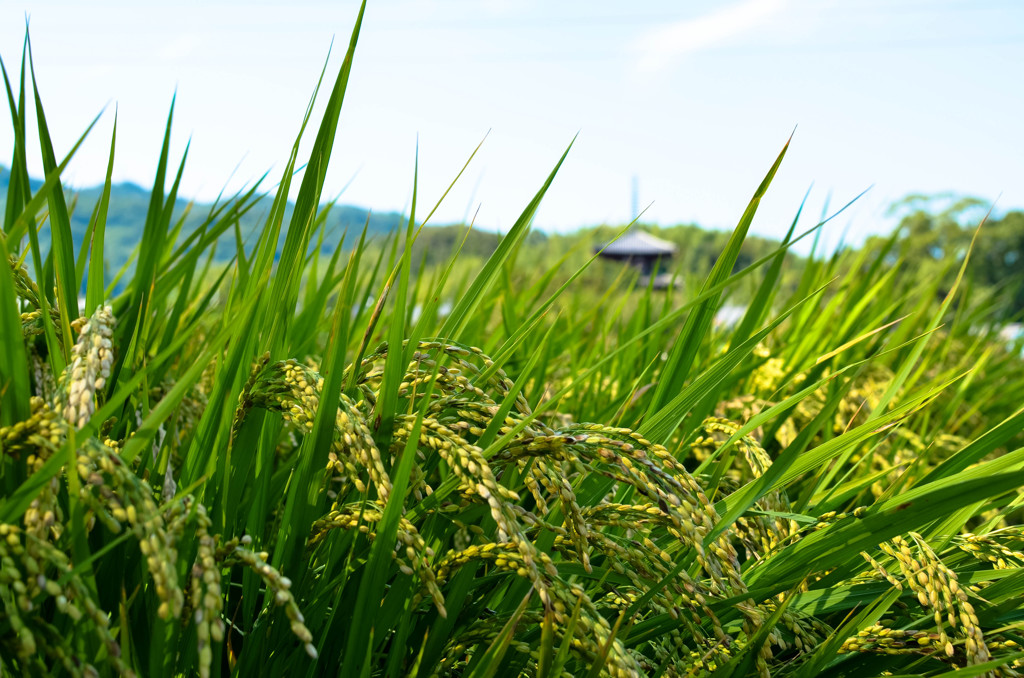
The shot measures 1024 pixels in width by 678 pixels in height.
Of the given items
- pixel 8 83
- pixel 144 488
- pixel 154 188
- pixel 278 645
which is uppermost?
pixel 8 83

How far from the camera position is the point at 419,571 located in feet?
2.74

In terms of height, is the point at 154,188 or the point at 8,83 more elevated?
the point at 8,83

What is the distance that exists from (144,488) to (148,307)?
2.11 feet

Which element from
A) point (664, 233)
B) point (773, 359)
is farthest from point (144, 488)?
point (664, 233)

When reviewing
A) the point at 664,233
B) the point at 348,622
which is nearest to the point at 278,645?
the point at 348,622

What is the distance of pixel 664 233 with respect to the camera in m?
40.7

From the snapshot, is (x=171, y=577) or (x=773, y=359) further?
(x=773, y=359)

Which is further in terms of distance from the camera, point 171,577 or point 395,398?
point 395,398

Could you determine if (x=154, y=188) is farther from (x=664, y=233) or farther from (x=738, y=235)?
(x=664, y=233)

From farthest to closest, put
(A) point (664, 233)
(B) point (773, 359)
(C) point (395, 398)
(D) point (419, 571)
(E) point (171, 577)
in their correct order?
(A) point (664, 233) → (B) point (773, 359) → (C) point (395, 398) → (D) point (419, 571) → (E) point (171, 577)

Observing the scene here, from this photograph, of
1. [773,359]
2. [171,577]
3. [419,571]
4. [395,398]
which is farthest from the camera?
[773,359]

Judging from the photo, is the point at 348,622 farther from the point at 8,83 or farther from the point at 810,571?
the point at 8,83

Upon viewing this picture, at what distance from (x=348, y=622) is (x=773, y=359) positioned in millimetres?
2281

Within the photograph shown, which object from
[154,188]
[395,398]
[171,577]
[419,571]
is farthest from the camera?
[154,188]
